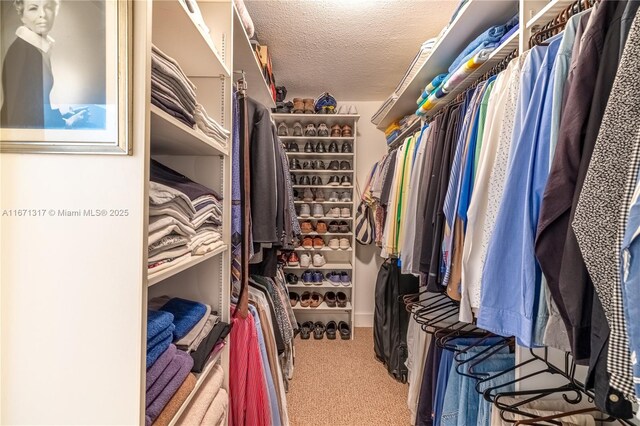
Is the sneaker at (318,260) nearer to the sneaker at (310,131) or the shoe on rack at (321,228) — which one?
the shoe on rack at (321,228)

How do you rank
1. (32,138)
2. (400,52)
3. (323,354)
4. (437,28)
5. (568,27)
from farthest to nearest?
(323,354) → (400,52) → (437,28) → (568,27) → (32,138)

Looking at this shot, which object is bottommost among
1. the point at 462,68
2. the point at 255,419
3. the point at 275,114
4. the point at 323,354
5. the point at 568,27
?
the point at 323,354

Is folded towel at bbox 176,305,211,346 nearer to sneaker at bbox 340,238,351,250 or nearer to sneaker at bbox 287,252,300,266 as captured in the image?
sneaker at bbox 287,252,300,266

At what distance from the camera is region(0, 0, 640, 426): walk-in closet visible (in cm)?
48

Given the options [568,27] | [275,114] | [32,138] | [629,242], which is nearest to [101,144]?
[32,138]

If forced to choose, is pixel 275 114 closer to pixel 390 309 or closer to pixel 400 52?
pixel 400 52

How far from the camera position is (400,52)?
6.42ft

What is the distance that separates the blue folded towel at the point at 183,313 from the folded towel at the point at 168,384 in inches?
2.6

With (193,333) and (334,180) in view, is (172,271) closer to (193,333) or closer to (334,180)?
(193,333)

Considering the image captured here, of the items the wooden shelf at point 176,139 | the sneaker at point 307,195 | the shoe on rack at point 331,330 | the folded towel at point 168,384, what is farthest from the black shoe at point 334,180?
the folded towel at point 168,384

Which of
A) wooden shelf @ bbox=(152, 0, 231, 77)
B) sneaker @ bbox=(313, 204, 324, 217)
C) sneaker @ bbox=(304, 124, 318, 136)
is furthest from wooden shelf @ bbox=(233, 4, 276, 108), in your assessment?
sneaker @ bbox=(313, 204, 324, 217)

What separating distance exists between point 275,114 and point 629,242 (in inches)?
95.5

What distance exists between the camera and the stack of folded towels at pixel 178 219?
0.64 meters

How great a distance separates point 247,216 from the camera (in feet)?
3.60
